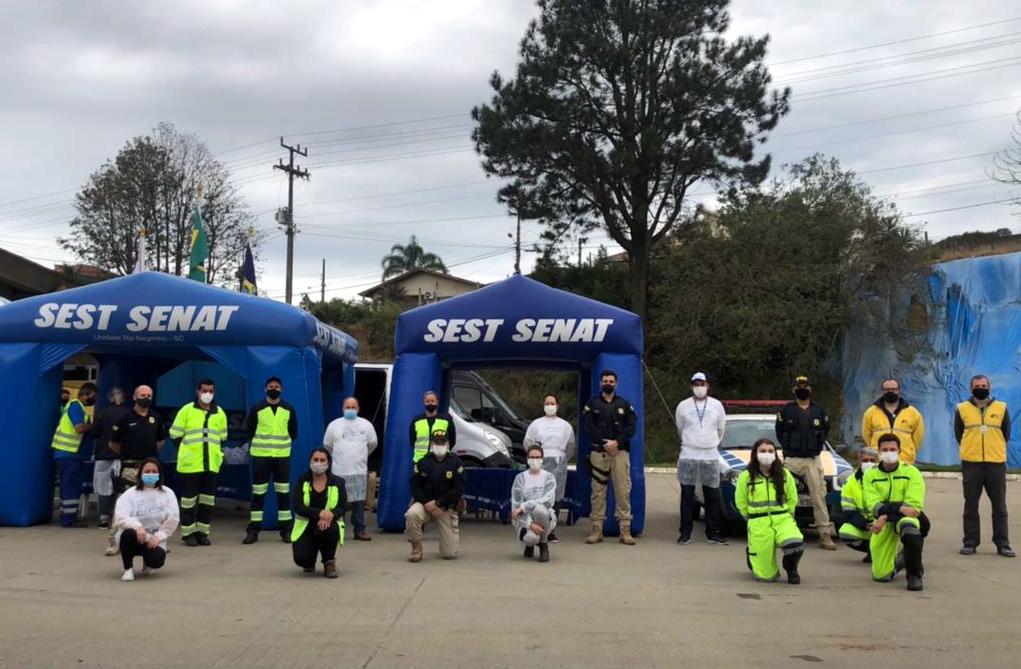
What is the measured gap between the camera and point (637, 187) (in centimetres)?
3356

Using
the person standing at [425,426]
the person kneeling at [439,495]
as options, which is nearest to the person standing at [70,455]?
the person standing at [425,426]

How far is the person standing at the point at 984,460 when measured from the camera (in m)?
11.3

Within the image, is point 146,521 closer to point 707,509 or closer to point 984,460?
point 707,509

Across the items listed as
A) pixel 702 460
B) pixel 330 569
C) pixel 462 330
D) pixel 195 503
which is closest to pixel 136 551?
pixel 330 569

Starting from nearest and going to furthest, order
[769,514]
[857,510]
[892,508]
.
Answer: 1. [892,508]
2. [769,514]
3. [857,510]

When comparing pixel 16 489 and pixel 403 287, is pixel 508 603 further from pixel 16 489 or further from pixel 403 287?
pixel 403 287

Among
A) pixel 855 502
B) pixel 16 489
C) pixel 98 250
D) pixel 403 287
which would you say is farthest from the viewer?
pixel 403 287

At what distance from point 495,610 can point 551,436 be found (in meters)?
4.81

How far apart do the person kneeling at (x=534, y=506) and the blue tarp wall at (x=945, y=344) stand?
17892 mm

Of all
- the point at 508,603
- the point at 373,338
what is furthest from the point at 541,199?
the point at 508,603

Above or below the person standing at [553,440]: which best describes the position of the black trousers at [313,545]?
below

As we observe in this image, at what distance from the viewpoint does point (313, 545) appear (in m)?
9.75

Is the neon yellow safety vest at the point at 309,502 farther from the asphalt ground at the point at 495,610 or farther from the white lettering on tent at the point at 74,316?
the white lettering on tent at the point at 74,316

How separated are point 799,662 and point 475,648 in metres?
2.07
